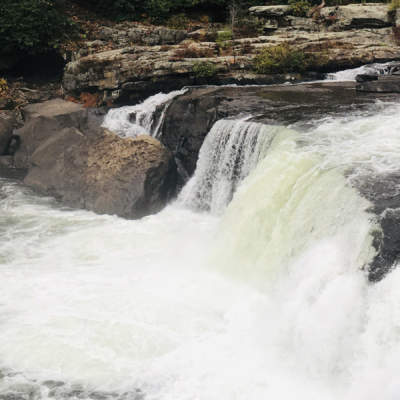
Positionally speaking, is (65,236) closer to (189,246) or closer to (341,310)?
(189,246)

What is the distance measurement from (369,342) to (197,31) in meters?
18.1

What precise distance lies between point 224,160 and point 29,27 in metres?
12.7

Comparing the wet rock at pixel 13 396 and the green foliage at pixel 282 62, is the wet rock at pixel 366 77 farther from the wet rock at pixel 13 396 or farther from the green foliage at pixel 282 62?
the wet rock at pixel 13 396

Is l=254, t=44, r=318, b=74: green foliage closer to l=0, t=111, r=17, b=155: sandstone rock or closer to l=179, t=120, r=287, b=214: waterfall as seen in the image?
l=179, t=120, r=287, b=214: waterfall

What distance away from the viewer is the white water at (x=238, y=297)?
7008 millimetres

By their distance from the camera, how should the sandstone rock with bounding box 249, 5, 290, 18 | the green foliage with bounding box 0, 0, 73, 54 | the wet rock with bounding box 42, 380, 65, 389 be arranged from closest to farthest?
the wet rock with bounding box 42, 380, 65, 389 → the green foliage with bounding box 0, 0, 73, 54 → the sandstone rock with bounding box 249, 5, 290, 18

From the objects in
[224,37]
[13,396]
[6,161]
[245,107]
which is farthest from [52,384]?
[224,37]

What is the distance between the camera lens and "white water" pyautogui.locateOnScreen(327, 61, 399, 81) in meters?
17.7

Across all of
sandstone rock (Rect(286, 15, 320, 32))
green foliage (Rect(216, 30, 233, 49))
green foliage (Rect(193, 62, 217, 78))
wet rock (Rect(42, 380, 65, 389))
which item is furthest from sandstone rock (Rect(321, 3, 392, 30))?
wet rock (Rect(42, 380, 65, 389))

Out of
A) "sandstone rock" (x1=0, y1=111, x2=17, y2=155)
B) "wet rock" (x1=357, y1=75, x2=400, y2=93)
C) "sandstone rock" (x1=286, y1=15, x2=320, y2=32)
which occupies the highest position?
"sandstone rock" (x1=286, y1=15, x2=320, y2=32)

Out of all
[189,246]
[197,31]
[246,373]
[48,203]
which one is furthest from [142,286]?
[197,31]

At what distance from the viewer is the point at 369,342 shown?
664 centimetres

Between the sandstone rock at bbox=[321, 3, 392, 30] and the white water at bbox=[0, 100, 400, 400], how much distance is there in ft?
33.8

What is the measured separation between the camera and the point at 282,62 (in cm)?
1819
